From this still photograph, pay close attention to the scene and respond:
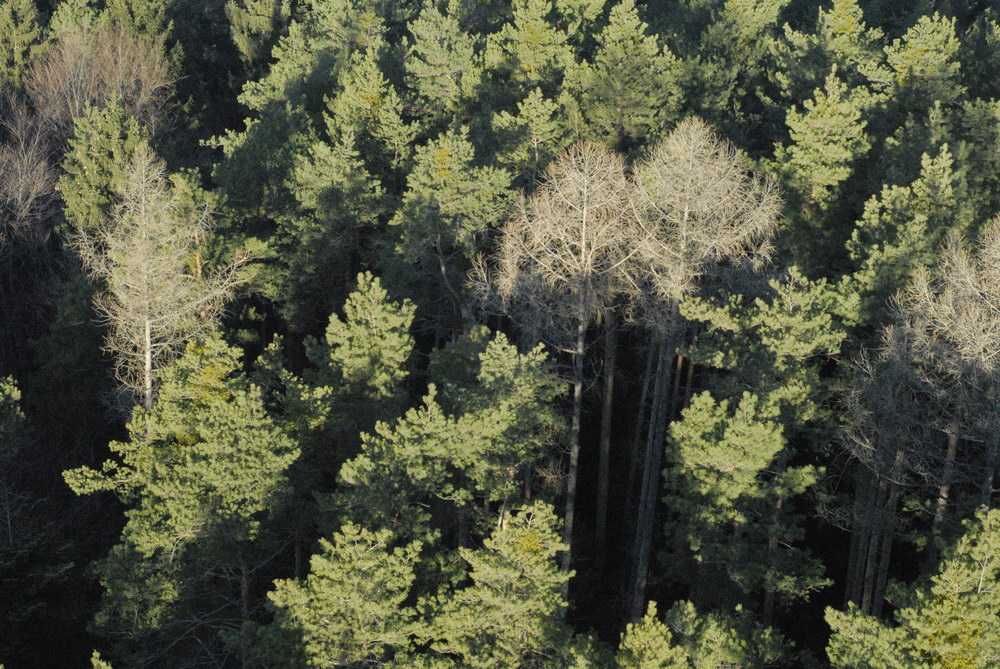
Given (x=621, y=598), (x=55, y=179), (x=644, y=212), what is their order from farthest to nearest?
(x=55, y=179) → (x=621, y=598) → (x=644, y=212)

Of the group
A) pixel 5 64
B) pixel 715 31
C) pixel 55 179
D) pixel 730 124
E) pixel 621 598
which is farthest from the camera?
pixel 5 64

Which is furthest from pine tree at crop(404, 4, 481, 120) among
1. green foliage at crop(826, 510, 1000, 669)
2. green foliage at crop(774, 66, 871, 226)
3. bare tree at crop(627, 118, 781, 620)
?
green foliage at crop(826, 510, 1000, 669)

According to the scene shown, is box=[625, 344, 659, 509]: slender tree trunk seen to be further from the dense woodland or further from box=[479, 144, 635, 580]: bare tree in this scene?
box=[479, 144, 635, 580]: bare tree

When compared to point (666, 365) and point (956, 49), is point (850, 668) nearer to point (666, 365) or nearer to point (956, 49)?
point (666, 365)

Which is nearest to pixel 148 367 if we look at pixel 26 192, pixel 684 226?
pixel 684 226

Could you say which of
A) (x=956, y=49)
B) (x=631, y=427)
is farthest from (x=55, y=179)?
(x=956, y=49)

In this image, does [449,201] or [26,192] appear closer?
[449,201]

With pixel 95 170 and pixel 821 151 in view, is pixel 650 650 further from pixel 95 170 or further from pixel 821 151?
pixel 95 170

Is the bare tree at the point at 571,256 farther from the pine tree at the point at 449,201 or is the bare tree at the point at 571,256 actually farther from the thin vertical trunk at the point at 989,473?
the thin vertical trunk at the point at 989,473
